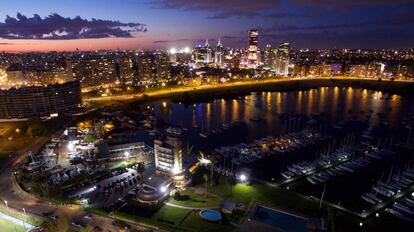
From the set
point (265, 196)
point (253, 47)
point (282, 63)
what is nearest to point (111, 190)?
point (265, 196)

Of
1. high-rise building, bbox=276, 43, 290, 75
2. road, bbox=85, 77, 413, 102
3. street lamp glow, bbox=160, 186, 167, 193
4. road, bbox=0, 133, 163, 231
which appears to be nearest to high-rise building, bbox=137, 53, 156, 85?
Answer: road, bbox=85, 77, 413, 102

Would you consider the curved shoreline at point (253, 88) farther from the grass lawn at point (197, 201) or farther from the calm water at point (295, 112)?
the grass lawn at point (197, 201)

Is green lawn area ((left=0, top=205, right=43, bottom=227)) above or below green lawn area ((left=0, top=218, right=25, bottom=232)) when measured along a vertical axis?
above

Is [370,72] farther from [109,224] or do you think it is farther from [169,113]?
[109,224]

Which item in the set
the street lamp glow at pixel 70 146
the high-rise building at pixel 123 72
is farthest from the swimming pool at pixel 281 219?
the high-rise building at pixel 123 72

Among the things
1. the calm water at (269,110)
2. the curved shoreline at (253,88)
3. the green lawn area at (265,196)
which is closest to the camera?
the green lawn area at (265,196)

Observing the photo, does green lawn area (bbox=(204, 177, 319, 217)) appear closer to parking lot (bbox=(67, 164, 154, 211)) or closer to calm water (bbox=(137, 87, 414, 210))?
calm water (bbox=(137, 87, 414, 210))
